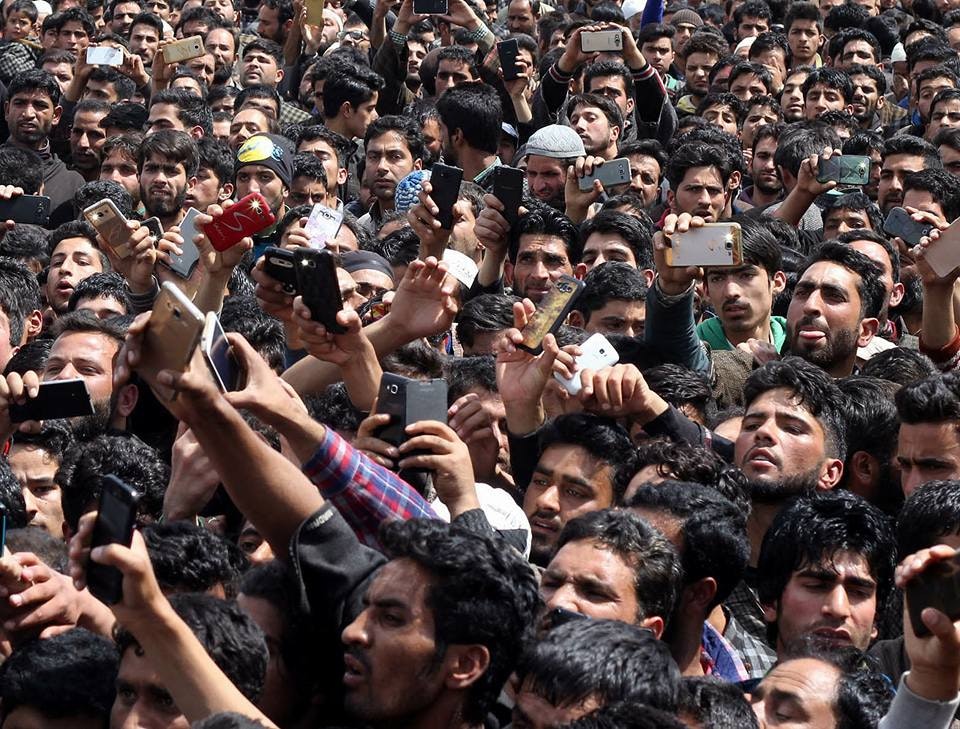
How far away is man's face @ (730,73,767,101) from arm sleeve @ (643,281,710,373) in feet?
17.5

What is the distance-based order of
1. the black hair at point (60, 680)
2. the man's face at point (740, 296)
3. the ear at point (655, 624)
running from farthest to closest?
the man's face at point (740, 296) < the ear at point (655, 624) < the black hair at point (60, 680)

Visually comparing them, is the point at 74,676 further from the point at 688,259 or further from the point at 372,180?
the point at 372,180

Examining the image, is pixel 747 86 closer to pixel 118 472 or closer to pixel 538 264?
pixel 538 264

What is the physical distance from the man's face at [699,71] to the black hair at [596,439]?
716cm

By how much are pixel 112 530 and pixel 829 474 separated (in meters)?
2.82

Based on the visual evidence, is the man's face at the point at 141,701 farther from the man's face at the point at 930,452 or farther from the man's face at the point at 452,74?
the man's face at the point at 452,74

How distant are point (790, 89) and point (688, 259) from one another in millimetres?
5438

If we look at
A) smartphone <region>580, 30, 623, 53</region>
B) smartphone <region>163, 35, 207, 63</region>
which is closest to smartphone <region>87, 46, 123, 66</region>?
smartphone <region>163, 35, 207, 63</region>

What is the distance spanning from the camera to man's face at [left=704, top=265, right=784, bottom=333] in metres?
6.76

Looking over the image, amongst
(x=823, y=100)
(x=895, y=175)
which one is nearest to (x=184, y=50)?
(x=823, y=100)

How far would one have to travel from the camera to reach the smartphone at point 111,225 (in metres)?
6.59

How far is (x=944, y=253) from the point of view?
621 centimetres

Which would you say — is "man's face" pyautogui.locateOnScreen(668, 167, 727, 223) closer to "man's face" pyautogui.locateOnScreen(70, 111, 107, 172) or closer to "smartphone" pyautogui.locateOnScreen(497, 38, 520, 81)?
→ "smartphone" pyautogui.locateOnScreen(497, 38, 520, 81)

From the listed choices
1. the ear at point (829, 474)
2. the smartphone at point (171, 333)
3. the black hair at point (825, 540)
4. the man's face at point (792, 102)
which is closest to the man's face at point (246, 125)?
the man's face at point (792, 102)
